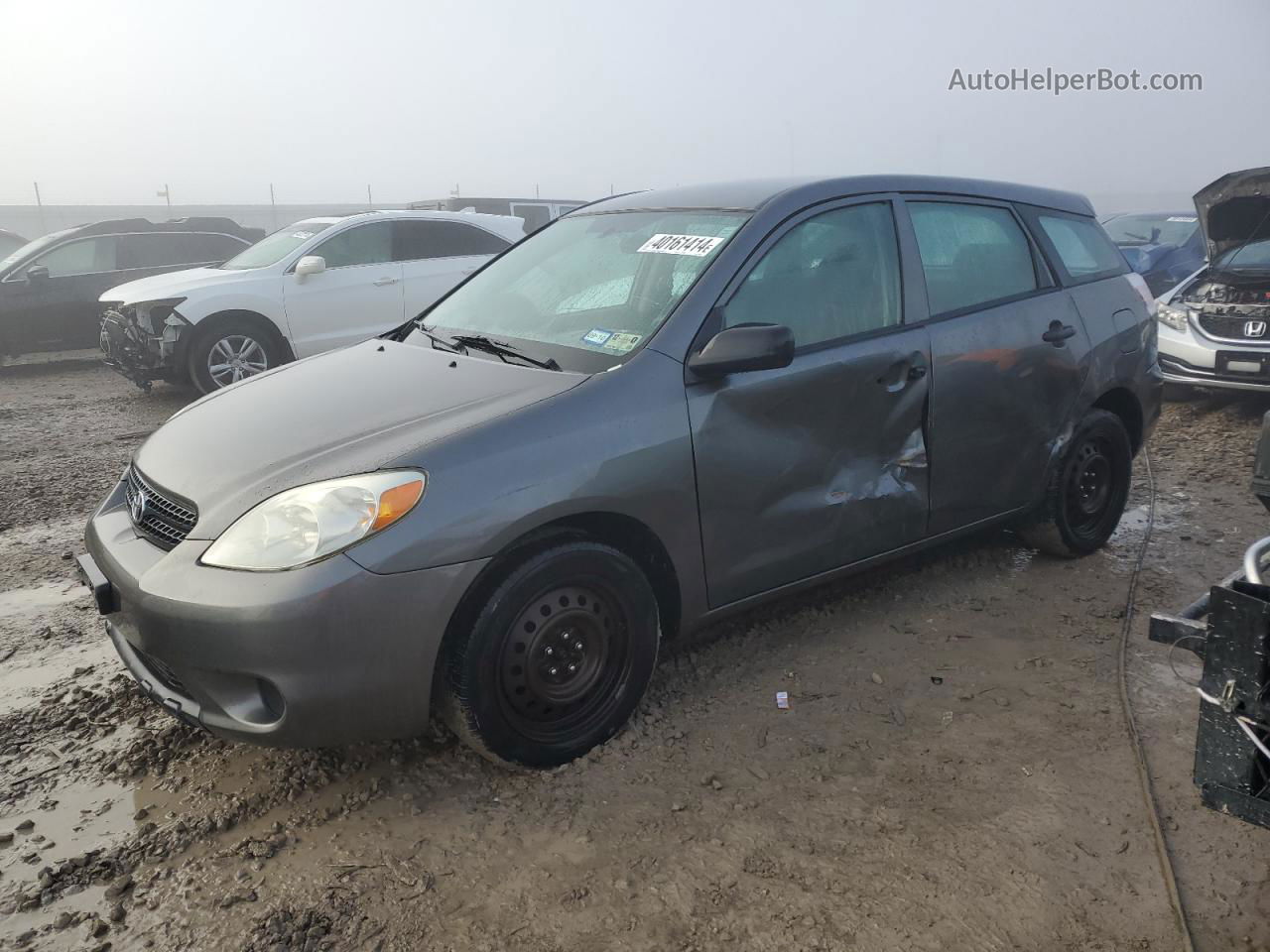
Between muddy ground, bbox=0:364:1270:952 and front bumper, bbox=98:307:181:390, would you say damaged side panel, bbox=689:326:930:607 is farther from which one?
front bumper, bbox=98:307:181:390

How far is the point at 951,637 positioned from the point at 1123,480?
1437 millimetres

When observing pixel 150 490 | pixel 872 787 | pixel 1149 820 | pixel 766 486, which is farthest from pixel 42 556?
pixel 1149 820

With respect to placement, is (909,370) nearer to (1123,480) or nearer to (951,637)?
(951,637)

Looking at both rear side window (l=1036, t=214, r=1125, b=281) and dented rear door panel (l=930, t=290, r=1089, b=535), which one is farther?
rear side window (l=1036, t=214, r=1125, b=281)

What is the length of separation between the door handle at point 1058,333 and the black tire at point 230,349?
6.56 metres

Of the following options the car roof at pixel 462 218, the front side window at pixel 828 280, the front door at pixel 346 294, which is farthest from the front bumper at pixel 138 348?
the front side window at pixel 828 280

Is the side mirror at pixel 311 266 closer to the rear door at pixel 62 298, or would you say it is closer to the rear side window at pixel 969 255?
the rear door at pixel 62 298

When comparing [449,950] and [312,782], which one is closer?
[449,950]

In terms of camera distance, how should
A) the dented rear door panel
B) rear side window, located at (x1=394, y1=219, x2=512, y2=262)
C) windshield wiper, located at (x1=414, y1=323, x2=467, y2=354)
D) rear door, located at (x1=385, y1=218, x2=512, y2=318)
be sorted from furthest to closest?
1. rear side window, located at (x1=394, y1=219, x2=512, y2=262)
2. rear door, located at (x1=385, y1=218, x2=512, y2=318)
3. the dented rear door panel
4. windshield wiper, located at (x1=414, y1=323, x2=467, y2=354)

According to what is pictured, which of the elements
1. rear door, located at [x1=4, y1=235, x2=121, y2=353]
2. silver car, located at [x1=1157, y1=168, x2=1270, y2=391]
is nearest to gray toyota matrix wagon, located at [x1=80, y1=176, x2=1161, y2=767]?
silver car, located at [x1=1157, y1=168, x2=1270, y2=391]

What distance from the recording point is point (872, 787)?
109 inches

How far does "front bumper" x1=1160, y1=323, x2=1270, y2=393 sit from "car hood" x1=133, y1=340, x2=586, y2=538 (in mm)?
6547

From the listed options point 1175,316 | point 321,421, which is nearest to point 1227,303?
point 1175,316

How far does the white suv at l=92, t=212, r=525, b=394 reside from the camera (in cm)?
838
